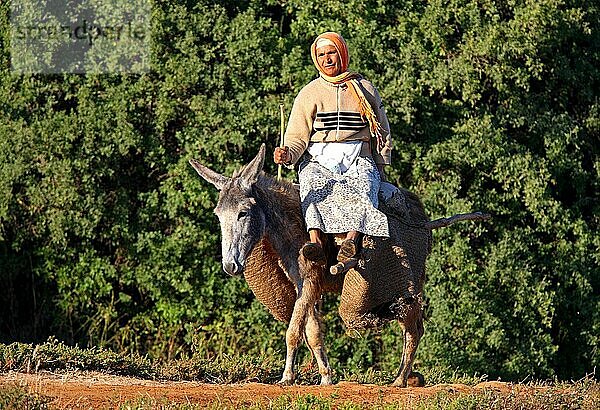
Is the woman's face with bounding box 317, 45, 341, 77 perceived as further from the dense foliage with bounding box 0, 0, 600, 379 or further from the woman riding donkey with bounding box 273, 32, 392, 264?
the dense foliage with bounding box 0, 0, 600, 379

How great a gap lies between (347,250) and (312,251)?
0.31 m

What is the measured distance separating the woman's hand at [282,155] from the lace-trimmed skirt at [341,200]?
0.21m

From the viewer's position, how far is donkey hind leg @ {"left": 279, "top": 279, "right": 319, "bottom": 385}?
8602 mm

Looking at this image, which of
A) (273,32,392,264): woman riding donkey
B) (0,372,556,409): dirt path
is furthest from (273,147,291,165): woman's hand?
(0,372,556,409): dirt path

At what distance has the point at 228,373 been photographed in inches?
415

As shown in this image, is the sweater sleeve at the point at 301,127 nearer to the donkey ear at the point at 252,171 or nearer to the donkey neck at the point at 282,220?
the donkey neck at the point at 282,220

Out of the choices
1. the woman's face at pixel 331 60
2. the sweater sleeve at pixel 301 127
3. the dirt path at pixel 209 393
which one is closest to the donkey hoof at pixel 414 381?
the dirt path at pixel 209 393

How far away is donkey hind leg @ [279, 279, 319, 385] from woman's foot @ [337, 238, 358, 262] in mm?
308

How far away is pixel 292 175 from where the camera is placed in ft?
48.3

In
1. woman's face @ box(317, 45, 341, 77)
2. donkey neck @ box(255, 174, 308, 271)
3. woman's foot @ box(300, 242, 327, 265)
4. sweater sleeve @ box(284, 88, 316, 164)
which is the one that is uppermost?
woman's face @ box(317, 45, 341, 77)

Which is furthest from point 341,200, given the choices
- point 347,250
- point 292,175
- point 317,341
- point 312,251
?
point 292,175

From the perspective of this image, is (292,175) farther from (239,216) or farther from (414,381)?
(239,216)

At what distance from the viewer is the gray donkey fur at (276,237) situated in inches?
326

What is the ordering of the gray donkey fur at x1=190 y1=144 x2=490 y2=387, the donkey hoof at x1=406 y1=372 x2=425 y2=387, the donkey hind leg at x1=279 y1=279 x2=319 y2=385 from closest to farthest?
the gray donkey fur at x1=190 y1=144 x2=490 y2=387
the donkey hind leg at x1=279 y1=279 x2=319 y2=385
the donkey hoof at x1=406 y1=372 x2=425 y2=387
